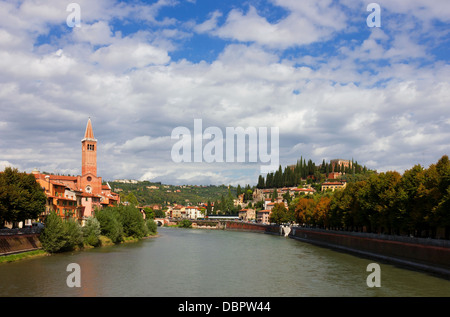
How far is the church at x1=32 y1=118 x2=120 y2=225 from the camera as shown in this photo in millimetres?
69500

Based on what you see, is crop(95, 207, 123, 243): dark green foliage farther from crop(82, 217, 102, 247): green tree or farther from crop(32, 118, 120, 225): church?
crop(82, 217, 102, 247): green tree

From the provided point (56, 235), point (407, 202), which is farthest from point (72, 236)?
point (407, 202)

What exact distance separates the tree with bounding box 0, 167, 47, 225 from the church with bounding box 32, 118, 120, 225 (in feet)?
43.7

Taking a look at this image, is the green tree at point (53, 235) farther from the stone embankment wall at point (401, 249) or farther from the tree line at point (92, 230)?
the stone embankment wall at point (401, 249)

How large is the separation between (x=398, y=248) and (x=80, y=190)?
63725mm

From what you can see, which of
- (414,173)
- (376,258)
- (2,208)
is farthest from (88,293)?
(414,173)

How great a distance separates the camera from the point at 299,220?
116 meters

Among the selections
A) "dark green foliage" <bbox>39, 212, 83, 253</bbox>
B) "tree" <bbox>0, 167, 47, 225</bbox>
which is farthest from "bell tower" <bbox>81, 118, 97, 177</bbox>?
"tree" <bbox>0, 167, 47, 225</bbox>

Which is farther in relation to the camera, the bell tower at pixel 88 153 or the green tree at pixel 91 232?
the bell tower at pixel 88 153

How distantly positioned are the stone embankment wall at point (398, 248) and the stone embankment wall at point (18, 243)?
39.2 metres

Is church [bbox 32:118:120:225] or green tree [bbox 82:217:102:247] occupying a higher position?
church [bbox 32:118:120:225]

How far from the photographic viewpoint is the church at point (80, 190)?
69.5 meters

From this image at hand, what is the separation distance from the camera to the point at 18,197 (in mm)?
47156

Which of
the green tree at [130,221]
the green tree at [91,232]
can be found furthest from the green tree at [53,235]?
the green tree at [130,221]
